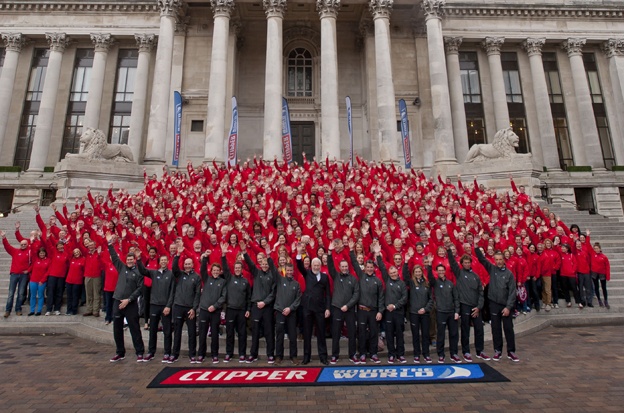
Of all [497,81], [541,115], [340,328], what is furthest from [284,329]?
[541,115]

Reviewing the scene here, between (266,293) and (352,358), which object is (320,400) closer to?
(352,358)

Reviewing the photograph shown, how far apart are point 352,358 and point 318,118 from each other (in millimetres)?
24995

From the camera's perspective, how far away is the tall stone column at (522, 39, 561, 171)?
97.9 ft

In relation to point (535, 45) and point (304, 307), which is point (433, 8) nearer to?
point (535, 45)

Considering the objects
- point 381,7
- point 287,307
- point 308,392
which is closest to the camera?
point 308,392

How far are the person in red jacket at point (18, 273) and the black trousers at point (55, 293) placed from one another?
0.69 meters

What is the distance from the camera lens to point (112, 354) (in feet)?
28.4

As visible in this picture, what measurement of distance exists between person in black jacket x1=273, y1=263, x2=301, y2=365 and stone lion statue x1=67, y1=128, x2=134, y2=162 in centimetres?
1743

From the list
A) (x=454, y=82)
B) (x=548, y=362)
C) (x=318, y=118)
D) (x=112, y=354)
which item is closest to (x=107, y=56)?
(x=318, y=118)

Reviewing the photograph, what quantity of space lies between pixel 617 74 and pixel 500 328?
33.8 m

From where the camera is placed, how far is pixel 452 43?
30.6 m

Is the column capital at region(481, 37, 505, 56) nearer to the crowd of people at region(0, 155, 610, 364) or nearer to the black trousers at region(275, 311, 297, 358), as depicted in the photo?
the crowd of people at region(0, 155, 610, 364)

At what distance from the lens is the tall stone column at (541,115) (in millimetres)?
29828

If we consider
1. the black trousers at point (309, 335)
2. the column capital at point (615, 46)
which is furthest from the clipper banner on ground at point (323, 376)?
the column capital at point (615, 46)
